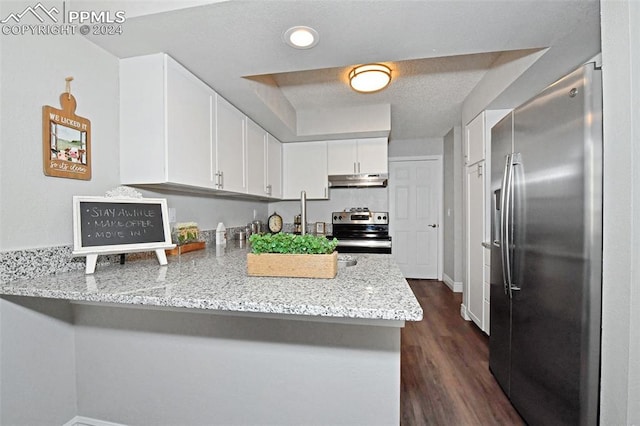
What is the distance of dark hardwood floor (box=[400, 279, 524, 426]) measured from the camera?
1.67m

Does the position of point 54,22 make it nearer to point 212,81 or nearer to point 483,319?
point 212,81

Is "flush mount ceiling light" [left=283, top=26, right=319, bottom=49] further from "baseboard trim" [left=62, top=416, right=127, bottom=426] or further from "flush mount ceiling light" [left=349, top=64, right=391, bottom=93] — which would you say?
"baseboard trim" [left=62, top=416, right=127, bottom=426]

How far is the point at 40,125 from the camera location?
1259 mm

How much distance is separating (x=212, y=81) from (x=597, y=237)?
2.21 m

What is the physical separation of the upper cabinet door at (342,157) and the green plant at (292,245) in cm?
243

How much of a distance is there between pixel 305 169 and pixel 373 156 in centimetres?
86

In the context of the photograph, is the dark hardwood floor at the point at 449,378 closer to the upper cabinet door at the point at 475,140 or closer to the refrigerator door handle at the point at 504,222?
the refrigerator door handle at the point at 504,222

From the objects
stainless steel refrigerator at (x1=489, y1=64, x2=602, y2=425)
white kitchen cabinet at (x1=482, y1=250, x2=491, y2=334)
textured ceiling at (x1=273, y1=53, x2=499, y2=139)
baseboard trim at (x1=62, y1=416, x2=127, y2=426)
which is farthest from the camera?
white kitchen cabinet at (x1=482, y1=250, x2=491, y2=334)

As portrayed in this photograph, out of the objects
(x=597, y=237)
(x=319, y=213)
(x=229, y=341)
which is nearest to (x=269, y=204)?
(x=319, y=213)

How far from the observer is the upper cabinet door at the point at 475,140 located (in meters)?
2.68

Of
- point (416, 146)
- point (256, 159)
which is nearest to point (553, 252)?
point (256, 159)

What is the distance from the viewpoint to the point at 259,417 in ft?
4.22

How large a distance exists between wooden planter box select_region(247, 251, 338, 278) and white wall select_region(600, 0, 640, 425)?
0.95m

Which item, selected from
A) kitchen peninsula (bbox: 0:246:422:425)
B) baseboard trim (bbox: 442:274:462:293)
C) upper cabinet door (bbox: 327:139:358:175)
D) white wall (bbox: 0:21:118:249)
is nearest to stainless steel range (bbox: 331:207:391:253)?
upper cabinet door (bbox: 327:139:358:175)
